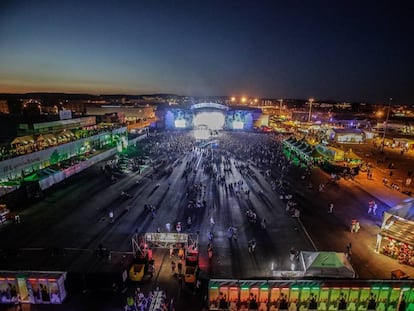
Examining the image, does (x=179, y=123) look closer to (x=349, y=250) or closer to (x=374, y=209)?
(x=374, y=209)

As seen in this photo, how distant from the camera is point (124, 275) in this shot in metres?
13.1

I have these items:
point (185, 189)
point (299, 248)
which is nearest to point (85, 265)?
point (299, 248)

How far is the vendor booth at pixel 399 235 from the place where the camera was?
15.2m

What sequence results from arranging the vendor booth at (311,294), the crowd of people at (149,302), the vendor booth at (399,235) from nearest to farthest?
the crowd of people at (149,302)
the vendor booth at (311,294)
the vendor booth at (399,235)

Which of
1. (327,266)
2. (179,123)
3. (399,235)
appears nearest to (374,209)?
(399,235)

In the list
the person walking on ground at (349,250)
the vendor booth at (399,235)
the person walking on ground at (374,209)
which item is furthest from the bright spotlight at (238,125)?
the person walking on ground at (349,250)

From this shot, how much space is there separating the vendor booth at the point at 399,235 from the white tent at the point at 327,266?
4934mm

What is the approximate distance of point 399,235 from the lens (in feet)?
51.2

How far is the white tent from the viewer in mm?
12422

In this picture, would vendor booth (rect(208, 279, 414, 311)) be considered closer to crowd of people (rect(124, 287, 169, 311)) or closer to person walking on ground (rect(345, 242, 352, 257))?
crowd of people (rect(124, 287, 169, 311))

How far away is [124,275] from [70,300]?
94.6 inches

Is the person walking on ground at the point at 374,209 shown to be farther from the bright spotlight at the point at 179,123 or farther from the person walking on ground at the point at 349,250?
the bright spotlight at the point at 179,123

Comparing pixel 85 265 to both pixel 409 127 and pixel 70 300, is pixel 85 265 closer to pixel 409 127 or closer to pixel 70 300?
pixel 70 300

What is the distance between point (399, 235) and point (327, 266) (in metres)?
6.25
